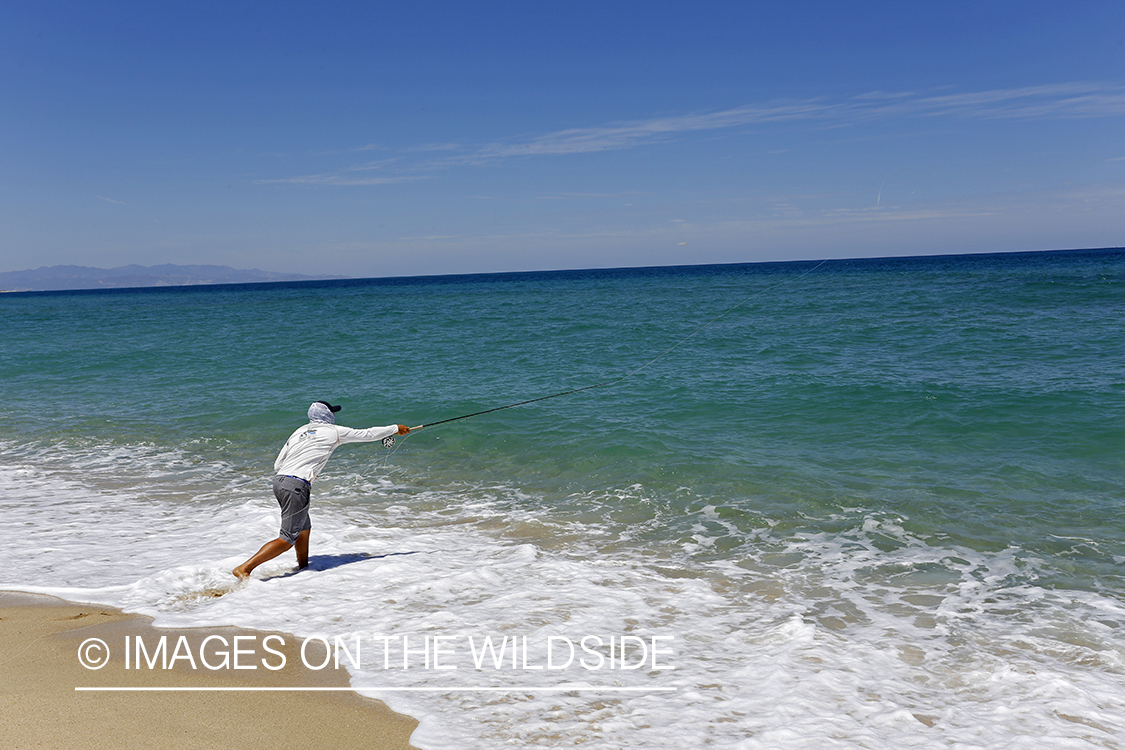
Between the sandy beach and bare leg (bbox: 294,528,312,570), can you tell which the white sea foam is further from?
the sandy beach

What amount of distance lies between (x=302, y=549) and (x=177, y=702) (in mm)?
2120

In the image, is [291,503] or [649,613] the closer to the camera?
[649,613]

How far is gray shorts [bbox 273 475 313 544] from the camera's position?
5691 mm

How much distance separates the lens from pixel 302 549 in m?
5.95

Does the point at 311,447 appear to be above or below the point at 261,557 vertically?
above

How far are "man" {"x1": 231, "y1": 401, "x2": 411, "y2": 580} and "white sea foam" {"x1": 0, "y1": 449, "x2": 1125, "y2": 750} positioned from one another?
0.91ft

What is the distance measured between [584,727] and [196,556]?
418 cm

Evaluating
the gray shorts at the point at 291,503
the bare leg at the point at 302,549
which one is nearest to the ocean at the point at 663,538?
the bare leg at the point at 302,549

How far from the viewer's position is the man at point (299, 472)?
5707mm

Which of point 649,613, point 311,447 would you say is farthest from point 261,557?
point 649,613

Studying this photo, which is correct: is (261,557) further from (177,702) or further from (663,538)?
(663,538)

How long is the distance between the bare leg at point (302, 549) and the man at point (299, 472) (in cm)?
1

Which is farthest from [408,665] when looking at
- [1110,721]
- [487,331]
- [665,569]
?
[487,331]

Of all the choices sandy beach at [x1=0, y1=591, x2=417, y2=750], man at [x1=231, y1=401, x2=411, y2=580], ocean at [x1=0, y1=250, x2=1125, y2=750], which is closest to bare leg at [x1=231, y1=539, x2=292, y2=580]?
man at [x1=231, y1=401, x2=411, y2=580]
